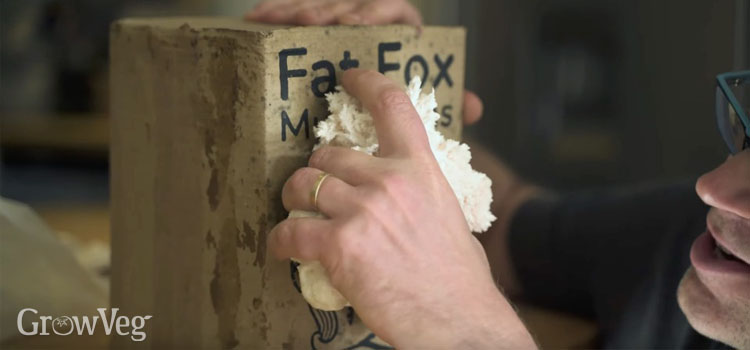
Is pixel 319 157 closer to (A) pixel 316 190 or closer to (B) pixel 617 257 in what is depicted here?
(A) pixel 316 190

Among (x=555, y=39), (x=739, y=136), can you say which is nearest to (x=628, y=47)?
(x=555, y=39)

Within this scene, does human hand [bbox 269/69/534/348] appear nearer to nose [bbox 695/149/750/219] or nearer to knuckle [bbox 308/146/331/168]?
knuckle [bbox 308/146/331/168]

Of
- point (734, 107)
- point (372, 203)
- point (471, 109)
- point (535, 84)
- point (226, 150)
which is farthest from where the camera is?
point (535, 84)

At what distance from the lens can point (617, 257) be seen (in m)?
1.22

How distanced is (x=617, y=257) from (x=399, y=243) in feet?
2.26

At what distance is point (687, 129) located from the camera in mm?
2193

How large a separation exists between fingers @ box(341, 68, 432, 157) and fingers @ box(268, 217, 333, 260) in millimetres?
85

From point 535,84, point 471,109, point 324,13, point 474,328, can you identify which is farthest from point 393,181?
point 535,84

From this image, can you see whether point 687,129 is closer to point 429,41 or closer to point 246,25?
point 429,41

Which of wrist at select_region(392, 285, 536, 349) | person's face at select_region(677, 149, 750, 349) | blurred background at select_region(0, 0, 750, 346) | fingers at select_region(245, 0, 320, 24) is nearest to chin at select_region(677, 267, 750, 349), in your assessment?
person's face at select_region(677, 149, 750, 349)

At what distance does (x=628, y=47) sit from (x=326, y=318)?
180 centimetres

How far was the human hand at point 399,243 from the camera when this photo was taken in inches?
24.8

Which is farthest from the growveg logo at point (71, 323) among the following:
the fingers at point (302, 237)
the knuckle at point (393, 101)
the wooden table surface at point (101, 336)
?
the knuckle at point (393, 101)

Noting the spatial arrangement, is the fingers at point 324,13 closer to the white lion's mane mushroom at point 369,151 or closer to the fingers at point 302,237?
the white lion's mane mushroom at point 369,151
